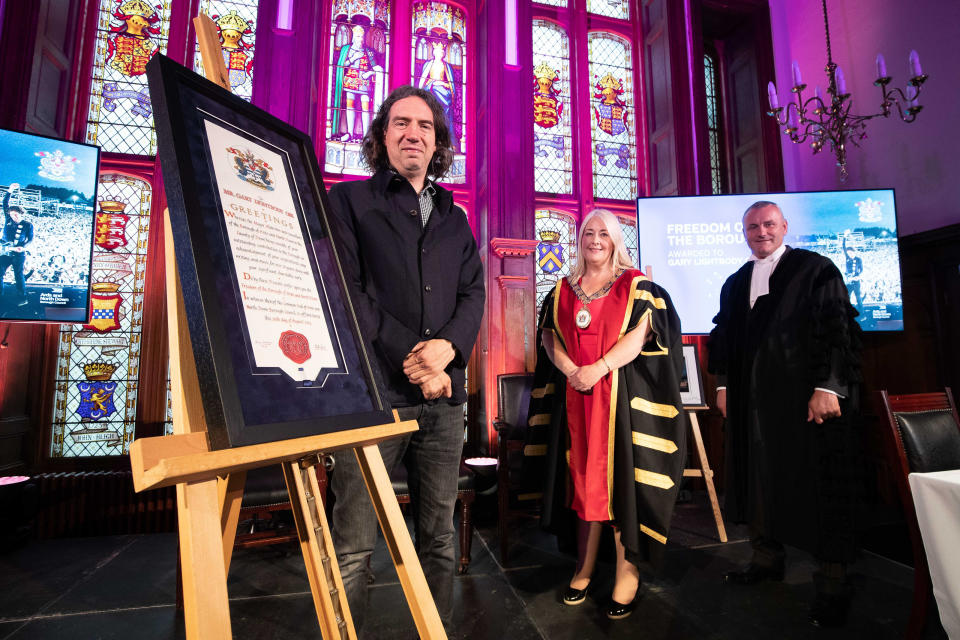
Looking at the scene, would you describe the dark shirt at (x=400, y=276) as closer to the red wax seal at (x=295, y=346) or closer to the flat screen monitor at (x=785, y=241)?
the red wax seal at (x=295, y=346)

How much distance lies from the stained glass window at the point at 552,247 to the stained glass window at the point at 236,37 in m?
2.85

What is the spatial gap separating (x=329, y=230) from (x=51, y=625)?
2.18 meters

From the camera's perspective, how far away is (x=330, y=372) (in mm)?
908

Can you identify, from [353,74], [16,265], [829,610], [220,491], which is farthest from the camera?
[353,74]

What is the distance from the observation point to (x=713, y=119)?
545 cm

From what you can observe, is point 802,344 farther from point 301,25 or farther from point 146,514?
point 301,25

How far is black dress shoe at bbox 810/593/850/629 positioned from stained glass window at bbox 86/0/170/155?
514 centimetres

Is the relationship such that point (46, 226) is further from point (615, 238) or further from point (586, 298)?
point (615, 238)

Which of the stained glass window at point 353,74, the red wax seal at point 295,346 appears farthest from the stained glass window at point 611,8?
the red wax seal at point 295,346

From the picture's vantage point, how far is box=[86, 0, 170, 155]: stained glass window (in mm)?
3850

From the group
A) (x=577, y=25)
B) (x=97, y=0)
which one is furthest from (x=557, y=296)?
(x=97, y=0)

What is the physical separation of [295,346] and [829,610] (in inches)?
91.3

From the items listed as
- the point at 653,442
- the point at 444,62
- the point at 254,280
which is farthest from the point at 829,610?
the point at 444,62

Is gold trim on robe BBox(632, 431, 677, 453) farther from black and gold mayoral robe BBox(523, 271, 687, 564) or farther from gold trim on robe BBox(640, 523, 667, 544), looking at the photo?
gold trim on robe BBox(640, 523, 667, 544)
